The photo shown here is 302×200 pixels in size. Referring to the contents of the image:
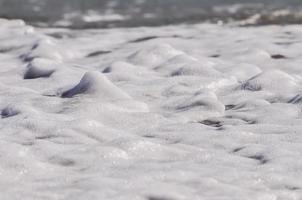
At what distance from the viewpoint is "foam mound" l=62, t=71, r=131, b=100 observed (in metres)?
3.93

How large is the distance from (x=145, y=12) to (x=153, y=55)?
2595 millimetres

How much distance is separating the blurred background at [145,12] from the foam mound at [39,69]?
2135 millimetres

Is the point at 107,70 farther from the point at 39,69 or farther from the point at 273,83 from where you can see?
the point at 273,83

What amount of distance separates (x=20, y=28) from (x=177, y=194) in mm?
4052

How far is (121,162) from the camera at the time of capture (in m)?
3.02

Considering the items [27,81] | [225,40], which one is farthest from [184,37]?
[27,81]

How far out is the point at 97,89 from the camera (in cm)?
395

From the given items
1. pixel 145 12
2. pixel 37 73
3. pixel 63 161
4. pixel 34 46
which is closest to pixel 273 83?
pixel 37 73

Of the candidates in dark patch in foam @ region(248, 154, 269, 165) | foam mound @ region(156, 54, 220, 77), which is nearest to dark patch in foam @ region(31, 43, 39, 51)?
foam mound @ region(156, 54, 220, 77)

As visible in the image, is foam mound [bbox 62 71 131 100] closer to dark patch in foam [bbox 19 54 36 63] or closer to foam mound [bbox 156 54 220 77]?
foam mound [bbox 156 54 220 77]

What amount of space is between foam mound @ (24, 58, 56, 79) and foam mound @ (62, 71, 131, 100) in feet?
1.99

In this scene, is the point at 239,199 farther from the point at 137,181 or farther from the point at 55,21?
the point at 55,21

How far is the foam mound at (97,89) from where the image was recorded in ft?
12.9

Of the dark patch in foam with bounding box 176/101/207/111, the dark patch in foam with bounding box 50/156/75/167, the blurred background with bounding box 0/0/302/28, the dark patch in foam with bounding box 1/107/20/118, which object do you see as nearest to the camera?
the dark patch in foam with bounding box 50/156/75/167
